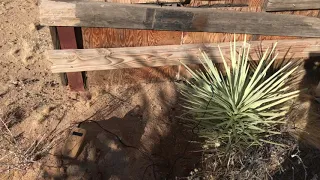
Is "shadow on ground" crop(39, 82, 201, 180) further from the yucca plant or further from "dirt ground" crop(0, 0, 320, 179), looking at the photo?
the yucca plant

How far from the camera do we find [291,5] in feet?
12.8

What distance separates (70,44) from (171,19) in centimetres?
123

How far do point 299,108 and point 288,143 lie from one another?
91 centimetres

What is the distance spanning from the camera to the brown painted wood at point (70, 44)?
3.55m

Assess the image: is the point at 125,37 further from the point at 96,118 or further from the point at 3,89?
the point at 3,89

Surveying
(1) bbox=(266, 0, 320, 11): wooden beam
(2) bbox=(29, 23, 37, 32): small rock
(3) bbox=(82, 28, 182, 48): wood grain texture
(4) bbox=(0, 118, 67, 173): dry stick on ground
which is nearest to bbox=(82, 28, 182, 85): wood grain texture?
(3) bbox=(82, 28, 182, 48): wood grain texture

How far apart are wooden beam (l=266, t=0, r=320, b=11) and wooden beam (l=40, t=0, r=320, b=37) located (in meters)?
0.09

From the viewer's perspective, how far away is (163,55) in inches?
157

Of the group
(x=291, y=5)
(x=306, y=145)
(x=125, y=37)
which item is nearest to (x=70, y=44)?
(x=125, y=37)

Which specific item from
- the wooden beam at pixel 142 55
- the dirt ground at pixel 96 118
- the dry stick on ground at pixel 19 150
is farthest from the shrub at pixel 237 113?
the dry stick on ground at pixel 19 150

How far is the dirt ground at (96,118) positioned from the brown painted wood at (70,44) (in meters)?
0.15

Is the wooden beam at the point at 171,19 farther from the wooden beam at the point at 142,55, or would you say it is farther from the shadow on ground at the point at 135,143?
the shadow on ground at the point at 135,143

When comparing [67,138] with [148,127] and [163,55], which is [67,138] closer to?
[148,127]

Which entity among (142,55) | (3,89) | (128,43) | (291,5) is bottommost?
(3,89)
